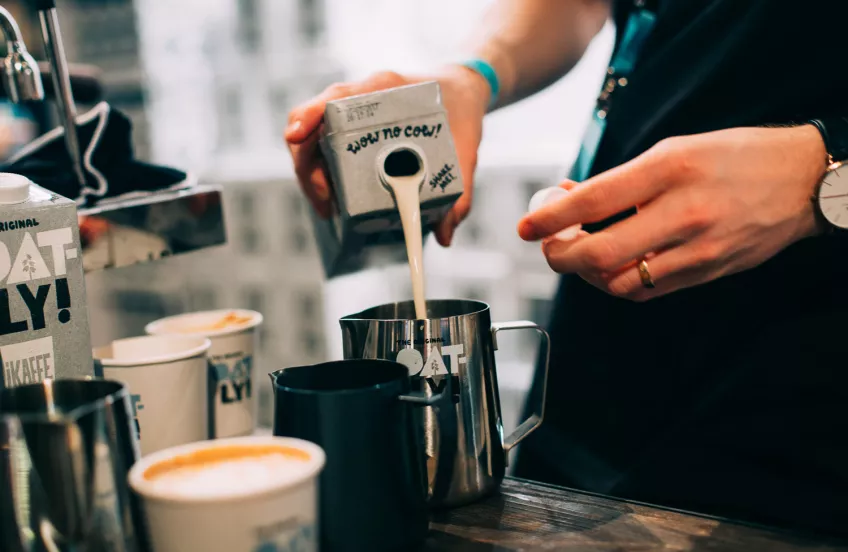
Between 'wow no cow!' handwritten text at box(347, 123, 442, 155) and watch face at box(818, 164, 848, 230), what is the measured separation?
43 cm

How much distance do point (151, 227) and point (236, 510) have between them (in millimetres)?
582

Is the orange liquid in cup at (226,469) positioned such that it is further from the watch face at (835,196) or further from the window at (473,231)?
the window at (473,231)

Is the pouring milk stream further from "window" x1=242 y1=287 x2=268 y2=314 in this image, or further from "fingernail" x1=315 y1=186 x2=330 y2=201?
"window" x1=242 y1=287 x2=268 y2=314

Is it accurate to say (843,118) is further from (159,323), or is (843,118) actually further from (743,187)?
(159,323)

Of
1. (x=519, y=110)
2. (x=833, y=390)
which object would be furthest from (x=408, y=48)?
(x=833, y=390)

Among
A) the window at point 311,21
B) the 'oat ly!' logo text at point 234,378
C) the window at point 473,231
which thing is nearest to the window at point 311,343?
the window at point 473,231

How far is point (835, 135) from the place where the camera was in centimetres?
87

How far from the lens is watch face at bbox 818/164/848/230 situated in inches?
33.4

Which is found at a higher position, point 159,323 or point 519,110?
point 519,110

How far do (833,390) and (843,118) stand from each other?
32 cm

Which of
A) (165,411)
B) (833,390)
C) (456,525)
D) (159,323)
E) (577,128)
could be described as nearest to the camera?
(456,525)

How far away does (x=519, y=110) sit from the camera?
117 inches

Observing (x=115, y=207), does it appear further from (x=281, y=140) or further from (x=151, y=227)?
(x=281, y=140)

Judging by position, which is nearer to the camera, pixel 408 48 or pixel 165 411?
pixel 165 411
